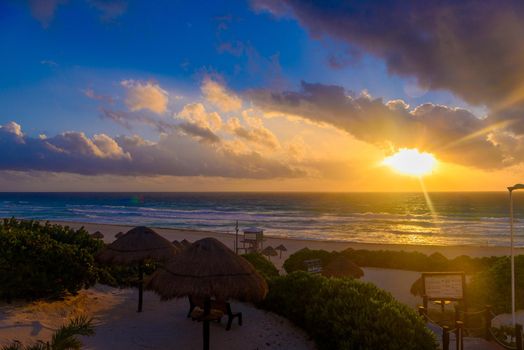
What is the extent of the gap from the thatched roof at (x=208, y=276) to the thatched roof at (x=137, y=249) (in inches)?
68.4

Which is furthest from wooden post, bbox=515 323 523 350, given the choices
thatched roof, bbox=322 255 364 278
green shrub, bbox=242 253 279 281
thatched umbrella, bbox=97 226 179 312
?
thatched umbrella, bbox=97 226 179 312

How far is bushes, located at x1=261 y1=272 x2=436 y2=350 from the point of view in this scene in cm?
703

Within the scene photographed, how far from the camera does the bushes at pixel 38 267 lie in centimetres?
866

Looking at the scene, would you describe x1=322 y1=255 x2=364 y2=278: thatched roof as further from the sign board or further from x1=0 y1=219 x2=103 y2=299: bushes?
x1=0 y1=219 x2=103 y2=299: bushes

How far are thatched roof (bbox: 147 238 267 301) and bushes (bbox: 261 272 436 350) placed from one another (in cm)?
162

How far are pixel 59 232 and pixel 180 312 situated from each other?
473 cm

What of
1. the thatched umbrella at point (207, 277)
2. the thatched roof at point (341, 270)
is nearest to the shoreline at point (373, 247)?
the thatched roof at point (341, 270)

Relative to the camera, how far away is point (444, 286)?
1079 centimetres

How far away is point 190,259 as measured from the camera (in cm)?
741

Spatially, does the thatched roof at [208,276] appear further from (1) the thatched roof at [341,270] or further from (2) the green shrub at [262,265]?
(1) the thatched roof at [341,270]

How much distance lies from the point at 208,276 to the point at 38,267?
15.6 ft

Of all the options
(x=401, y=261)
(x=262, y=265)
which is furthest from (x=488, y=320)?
(x=401, y=261)

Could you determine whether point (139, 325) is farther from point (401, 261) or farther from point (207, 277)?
point (401, 261)

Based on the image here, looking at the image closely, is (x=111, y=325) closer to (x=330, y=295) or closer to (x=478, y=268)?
(x=330, y=295)
